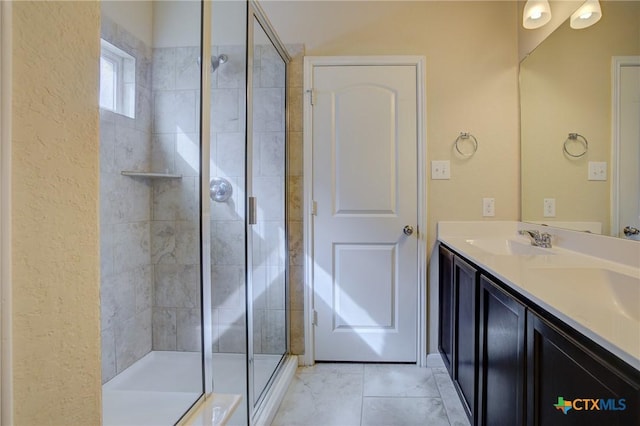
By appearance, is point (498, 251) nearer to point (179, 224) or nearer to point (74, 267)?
point (179, 224)

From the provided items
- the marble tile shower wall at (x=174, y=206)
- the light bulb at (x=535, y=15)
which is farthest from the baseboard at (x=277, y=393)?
the light bulb at (x=535, y=15)

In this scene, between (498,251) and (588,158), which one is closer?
(588,158)

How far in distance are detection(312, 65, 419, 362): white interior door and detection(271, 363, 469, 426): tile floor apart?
0.40 feet

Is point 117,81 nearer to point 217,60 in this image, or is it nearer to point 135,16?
point 135,16

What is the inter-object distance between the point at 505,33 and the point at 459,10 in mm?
324

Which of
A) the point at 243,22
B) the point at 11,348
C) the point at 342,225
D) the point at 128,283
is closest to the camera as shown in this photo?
the point at 11,348

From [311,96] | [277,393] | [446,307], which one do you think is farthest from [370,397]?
[311,96]

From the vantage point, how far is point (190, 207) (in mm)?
1775

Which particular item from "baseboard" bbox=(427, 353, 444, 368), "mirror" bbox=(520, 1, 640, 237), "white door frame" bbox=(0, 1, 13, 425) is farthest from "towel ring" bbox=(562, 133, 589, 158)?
"white door frame" bbox=(0, 1, 13, 425)

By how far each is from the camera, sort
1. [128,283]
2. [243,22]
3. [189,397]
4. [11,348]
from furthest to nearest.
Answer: [128,283], [243,22], [189,397], [11,348]

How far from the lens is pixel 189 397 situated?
4.69ft

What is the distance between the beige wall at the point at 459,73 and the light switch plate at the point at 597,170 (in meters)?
0.63

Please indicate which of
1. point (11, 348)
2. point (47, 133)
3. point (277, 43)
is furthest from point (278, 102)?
point (11, 348)

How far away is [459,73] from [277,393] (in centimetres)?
219
